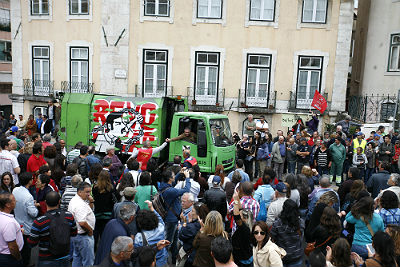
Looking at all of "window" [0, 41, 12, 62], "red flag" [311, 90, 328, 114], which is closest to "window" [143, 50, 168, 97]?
"red flag" [311, 90, 328, 114]

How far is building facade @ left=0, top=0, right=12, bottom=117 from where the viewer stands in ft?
95.3

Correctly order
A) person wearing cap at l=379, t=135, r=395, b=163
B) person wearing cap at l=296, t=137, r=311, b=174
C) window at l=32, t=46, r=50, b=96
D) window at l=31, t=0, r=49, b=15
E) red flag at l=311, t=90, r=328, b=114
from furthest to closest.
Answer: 1. window at l=32, t=46, r=50, b=96
2. window at l=31, t=0, r=49, b=15
3. red flag at l=311, t=90, r=328, b=114
4. person wearing cap at l=296, t=137, r=311, b=174
5. person wearing cap at l=379, t=135, r=395, b=163

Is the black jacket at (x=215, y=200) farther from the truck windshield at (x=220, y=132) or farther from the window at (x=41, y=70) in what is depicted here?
the window at (x=41, y=70)

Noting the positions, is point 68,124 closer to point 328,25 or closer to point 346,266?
point 346,266

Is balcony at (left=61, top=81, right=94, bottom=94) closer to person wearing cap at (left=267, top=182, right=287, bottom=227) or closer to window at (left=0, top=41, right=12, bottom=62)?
window at (left=0, top=41, right=12, bottom=62)

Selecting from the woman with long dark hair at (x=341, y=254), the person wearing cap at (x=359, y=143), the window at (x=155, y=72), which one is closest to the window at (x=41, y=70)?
the window at (x=155, y=72)

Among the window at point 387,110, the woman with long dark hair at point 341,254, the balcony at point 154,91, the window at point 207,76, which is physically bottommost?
the woman with long dark hair at point 341,254

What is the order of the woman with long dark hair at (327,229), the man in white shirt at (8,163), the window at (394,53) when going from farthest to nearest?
the window at (394,53), the man in white shirt at (8,163), the woman with long dark hair at (327,229)

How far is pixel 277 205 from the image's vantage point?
601 centimetres

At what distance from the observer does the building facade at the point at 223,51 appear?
18.1 metres

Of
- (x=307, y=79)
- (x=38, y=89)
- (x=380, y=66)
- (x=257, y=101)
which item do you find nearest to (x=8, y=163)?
(x=38, y=89)

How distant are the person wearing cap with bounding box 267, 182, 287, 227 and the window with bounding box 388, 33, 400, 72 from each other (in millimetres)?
17529

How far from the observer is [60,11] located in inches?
742

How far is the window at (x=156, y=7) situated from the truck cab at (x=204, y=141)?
8.80m
